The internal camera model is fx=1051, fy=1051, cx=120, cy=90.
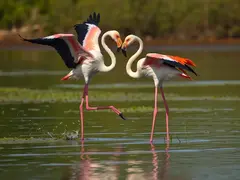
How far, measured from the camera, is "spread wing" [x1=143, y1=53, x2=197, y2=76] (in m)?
15.4

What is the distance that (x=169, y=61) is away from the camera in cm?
1559

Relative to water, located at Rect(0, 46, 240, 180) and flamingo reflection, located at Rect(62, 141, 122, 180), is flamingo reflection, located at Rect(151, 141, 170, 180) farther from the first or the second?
flamingo reflection, located at Rect(62, 141, 122, 180)

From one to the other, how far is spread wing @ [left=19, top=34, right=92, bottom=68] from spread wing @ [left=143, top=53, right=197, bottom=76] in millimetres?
1120

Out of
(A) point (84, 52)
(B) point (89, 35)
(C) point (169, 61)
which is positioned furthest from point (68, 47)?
(C) point (169, 61)

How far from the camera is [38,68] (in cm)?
4056

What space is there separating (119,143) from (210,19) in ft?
165

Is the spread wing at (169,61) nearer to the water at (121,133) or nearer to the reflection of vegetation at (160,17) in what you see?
the water at (121,133)

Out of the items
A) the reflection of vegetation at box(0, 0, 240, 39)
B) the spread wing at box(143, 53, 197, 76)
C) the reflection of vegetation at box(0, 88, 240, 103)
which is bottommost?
the reflection of vegetation at box(0, 88, 240, 103)

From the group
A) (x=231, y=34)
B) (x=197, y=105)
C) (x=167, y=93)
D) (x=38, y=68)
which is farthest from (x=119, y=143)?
(x=231, y=34)

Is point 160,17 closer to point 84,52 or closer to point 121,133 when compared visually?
point 84,52

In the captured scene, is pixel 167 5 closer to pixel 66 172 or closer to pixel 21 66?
pixel 21 66

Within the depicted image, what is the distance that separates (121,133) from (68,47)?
158cm

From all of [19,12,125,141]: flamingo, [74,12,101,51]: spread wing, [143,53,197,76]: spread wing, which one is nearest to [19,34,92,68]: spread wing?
[19,12,125,141]: flamingo

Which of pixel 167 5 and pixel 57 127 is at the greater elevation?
pixel 167 5
